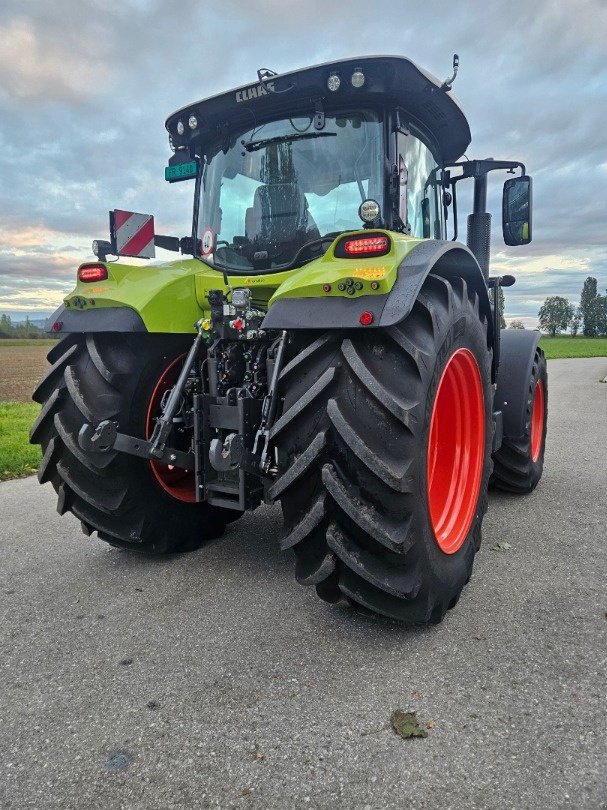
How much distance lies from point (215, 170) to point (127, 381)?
137 cm

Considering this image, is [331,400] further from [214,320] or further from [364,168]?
[364,168]

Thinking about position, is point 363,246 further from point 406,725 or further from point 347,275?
point 406,725

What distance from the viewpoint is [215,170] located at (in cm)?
330

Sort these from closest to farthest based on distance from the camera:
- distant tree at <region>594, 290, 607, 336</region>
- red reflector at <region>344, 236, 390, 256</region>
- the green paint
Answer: red reflector at <region>344, 236, 390, 256</region> < the green paint < distant tree at <region>594, 290, 607, 336</region>

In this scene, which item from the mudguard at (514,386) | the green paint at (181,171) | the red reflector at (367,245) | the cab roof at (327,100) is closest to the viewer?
the red reflector at (367,245)

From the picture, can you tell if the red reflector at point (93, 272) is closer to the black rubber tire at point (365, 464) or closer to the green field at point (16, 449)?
the black rubber tire at point (365, 464)

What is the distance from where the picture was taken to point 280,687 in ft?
6.59

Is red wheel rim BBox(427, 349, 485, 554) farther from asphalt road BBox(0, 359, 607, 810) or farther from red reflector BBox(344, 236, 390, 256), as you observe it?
red reflector BBox(344, 236, 390, 256)

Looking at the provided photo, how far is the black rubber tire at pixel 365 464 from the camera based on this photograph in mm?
2039

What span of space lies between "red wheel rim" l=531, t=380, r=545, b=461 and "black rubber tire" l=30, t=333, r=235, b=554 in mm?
3027

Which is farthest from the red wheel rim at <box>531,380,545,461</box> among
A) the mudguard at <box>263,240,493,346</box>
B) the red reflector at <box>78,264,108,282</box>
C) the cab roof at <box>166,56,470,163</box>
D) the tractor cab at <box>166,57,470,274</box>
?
the red reflector at <box>78,264,108,282</box>

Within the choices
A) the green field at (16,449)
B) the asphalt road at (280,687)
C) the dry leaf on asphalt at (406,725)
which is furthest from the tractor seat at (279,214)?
the green field at (16,449)

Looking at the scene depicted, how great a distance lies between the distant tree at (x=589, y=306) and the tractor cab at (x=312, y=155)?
89.6 metres

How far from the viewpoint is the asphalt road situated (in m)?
1.58
